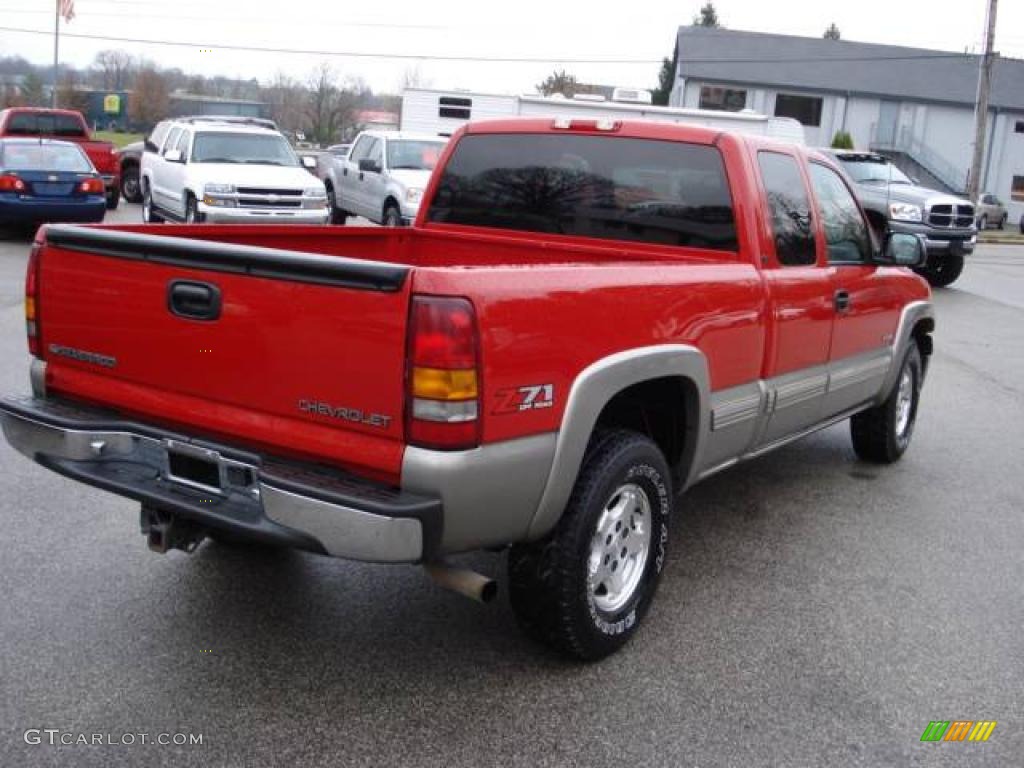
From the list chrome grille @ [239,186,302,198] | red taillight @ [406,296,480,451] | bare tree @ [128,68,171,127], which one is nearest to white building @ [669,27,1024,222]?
bare tree @ [128,68,171,127]

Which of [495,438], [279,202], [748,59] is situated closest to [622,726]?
[495,438]

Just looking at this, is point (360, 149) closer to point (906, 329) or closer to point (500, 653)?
point (906, 329)

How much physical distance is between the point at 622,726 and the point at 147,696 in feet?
4.96

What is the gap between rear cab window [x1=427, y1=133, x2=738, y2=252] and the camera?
478 cm

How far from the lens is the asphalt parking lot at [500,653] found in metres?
3.33

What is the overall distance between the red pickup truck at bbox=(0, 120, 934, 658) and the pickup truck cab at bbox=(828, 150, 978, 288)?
13703 mm

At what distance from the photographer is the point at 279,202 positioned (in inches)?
654

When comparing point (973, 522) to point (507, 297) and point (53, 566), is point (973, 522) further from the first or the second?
point (53, 566)

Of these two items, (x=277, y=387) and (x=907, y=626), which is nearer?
(x=277, y=387)

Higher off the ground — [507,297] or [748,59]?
[748,59]

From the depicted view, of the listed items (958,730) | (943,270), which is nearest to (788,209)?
(958,730)

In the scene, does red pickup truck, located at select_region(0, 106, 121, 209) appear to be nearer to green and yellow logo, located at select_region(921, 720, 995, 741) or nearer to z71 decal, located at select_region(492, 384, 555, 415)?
z71 decal, located at select_region(492, 384, 555, 415)

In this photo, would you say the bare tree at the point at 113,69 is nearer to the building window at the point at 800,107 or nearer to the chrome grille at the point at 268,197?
the building window at the point at 800,107

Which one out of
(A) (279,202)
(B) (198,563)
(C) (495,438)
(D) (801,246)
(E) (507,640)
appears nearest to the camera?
(C) (495,438)
